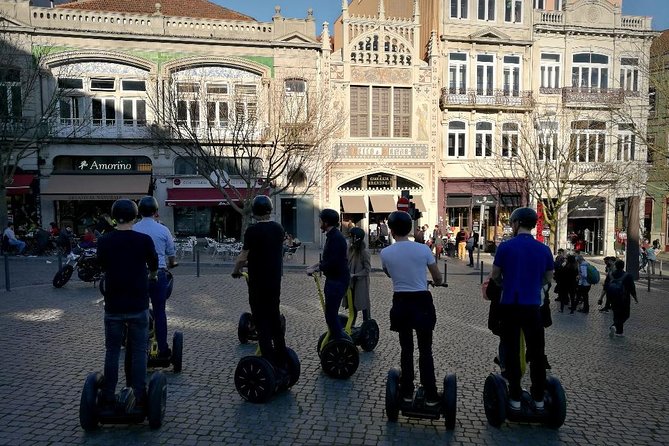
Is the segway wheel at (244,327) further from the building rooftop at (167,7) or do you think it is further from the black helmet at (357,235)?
the building rooftop at (167,7)

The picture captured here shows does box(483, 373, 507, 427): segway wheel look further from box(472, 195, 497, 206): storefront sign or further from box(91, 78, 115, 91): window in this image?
box(91, 78, 115, 91): window

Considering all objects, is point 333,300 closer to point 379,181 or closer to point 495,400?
point 495,400

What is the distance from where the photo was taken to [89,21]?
76.5 feet

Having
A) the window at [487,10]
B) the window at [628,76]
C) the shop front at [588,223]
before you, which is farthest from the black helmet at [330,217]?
the window at [628,76]

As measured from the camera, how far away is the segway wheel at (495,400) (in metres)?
4.70

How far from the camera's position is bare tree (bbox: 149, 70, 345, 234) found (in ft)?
69.4

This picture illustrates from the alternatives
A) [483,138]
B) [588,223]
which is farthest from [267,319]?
[588,223]

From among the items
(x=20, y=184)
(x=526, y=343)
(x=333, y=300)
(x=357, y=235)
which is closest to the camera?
(x=526, y=343)

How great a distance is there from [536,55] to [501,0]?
340 centimetres

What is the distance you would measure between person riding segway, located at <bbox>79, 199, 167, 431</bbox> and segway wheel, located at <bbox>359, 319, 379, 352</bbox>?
334 cm

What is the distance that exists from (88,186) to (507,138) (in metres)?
20.2

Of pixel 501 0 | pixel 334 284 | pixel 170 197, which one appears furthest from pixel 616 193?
pixel 334 284

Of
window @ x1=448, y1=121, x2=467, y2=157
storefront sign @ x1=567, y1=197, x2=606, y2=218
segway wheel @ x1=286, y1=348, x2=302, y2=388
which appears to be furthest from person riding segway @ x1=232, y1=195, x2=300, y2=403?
storefront sign @ x1=567, y1=197, x2=606, y2=218

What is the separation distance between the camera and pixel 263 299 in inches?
202
